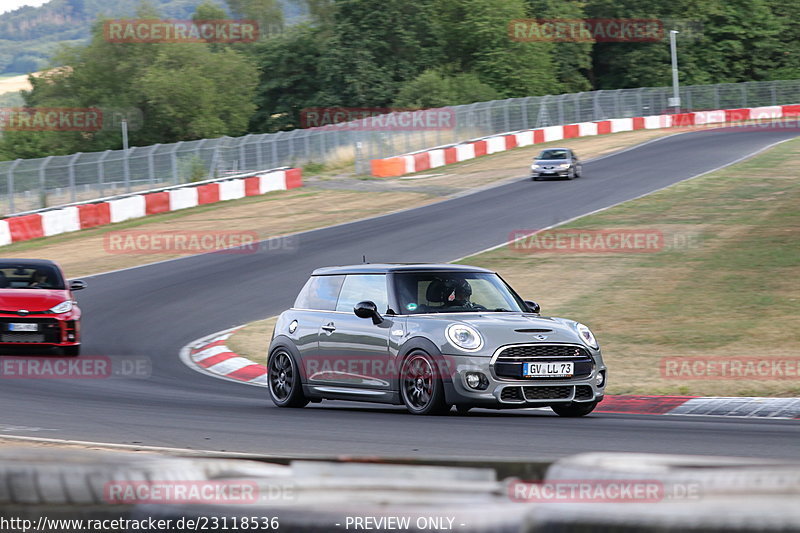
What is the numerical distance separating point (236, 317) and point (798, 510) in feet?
58.8

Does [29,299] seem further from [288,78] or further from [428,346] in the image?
[288,78]

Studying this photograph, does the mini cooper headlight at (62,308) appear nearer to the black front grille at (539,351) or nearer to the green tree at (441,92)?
the black front grille at (539,351)

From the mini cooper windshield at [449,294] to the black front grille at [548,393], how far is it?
4.19ft

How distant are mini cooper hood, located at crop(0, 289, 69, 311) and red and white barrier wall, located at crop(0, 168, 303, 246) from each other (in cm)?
1390

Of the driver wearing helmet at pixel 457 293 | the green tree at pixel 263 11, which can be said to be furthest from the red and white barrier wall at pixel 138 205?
the green tree at pixel 263 11

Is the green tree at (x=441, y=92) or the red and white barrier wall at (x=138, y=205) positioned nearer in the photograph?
the red and white barrier wall at (x=138, y=205)

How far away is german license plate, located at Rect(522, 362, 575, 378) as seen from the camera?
33.1 feet

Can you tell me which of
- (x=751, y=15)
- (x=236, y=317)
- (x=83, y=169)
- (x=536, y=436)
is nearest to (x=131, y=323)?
(x=236, y=317)

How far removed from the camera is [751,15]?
88375mm

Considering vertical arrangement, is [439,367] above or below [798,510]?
below

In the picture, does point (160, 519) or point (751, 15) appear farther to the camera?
point (751, 15)

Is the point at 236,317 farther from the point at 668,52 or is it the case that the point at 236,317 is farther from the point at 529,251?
the point at 668,52

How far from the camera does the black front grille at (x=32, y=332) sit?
1639 centimetres

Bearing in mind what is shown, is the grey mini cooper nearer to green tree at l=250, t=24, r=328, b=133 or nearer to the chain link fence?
the chain link fence
